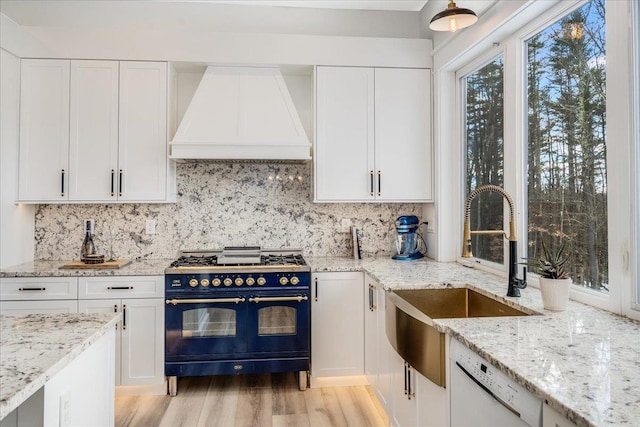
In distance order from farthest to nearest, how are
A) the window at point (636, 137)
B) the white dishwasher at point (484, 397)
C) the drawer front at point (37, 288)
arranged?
the drawer front at point (37, 288), the window at point (636, 137), the white dishwasher at point (484, 397)

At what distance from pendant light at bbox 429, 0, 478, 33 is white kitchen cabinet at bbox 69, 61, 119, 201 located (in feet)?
7.80

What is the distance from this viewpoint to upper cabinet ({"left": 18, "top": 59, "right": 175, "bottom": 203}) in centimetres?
308

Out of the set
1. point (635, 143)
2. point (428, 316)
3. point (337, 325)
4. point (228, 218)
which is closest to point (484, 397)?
point (428, 316)

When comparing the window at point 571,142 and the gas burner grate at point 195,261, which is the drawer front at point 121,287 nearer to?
the gas burner grate at point 195,261

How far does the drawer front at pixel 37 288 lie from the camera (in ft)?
9.24

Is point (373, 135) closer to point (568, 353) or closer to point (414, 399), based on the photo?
point (414, 399)

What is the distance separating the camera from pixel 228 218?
353 cm

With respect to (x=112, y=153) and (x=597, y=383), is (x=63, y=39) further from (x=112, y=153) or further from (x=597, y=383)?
(x=597, y=383)

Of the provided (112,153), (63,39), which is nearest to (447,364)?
(112,153)

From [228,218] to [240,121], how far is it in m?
0.85

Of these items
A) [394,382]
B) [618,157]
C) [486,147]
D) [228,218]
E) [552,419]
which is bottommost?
[394,382]

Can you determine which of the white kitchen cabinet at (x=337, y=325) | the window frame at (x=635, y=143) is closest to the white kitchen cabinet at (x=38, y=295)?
the white kitchen cabinet at (x=337, y=325)

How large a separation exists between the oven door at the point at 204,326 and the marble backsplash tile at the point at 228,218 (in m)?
0.70

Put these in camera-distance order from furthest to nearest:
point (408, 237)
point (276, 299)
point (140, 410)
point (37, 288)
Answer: point (408, 237)
point (276, 299)
point (37, 288)
point (140, 410)
